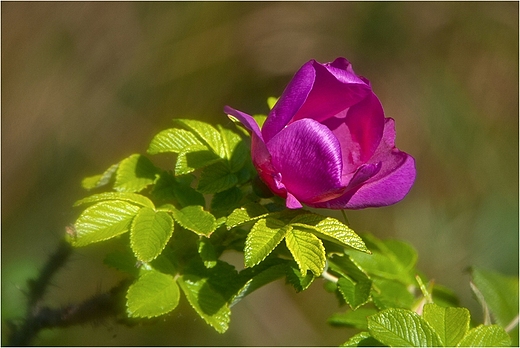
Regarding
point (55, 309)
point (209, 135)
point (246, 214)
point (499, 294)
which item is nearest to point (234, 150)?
point (209, 135)

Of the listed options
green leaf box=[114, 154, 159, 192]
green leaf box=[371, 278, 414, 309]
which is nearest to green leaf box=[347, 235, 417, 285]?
green leaf box=[371, 278, 414, 309]

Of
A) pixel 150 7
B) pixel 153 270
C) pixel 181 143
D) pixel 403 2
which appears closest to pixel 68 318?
pixel 153 270

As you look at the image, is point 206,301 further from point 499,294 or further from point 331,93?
point 499,294

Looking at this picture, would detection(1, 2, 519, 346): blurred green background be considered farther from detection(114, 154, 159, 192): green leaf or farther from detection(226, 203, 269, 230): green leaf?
detection(226, 203, 269, 230): green leaf

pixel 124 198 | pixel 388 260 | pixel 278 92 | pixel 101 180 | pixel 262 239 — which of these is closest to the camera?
pixel 262 239

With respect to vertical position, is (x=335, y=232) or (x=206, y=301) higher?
(x=335, y=232)

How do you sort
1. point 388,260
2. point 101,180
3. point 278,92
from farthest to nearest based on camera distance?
point 278,92
point 388,260
point 101,180
